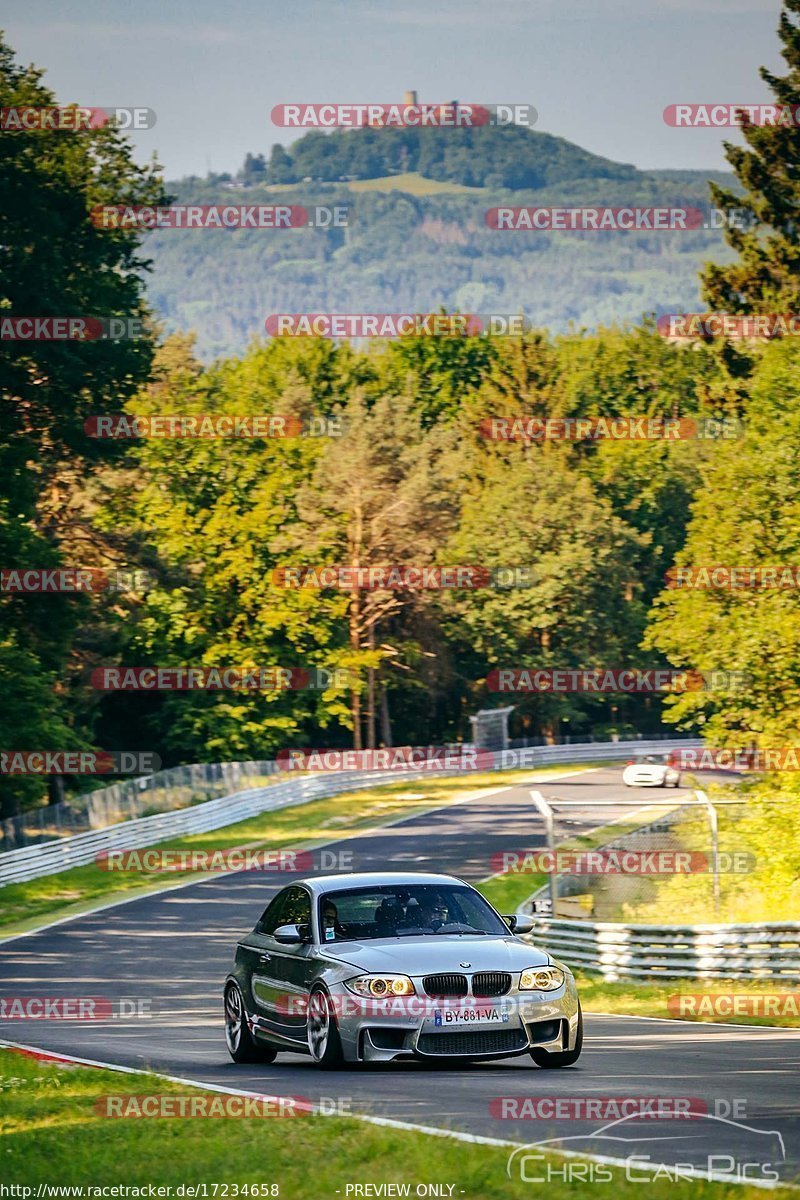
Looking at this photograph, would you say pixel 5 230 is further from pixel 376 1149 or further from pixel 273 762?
pixel 376 1149

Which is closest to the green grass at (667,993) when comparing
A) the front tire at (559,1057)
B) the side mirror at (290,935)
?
the front tire at (559,1057)

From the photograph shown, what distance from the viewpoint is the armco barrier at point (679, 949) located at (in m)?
21.5

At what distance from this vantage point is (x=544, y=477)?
273 ft

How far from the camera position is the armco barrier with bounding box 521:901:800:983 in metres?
21.5

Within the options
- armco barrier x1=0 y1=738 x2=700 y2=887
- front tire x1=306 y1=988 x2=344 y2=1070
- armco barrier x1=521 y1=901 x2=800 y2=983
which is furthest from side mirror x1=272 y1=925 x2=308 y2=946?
armco barrier x1=0 y1=738 x2=700 y2=887

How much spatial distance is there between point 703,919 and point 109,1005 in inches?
431

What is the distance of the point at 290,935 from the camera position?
12781 millimetres

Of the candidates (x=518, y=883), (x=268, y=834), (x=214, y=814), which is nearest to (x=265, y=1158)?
(x=518, y=883)

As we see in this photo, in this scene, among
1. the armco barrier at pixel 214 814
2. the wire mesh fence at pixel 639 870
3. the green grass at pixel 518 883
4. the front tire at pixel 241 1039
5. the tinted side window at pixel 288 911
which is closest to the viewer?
the tinted side window at pixel 288 911

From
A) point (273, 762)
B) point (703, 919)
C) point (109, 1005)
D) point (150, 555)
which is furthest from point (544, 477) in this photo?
point (109, 1005)

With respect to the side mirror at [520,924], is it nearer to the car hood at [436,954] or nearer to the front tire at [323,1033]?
the car hood at [436,954]

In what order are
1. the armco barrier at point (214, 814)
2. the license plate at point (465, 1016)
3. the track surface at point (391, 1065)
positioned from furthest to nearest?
1. the armco barrier at point (214, 814)
2. the license plate at point (465, 1016)
3. the track surface at point (391, 1065)

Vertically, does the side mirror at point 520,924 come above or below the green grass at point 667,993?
above

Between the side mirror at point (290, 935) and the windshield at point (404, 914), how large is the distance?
155 millimetres
